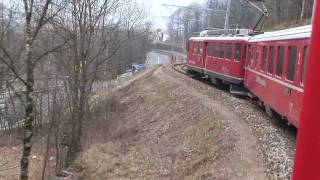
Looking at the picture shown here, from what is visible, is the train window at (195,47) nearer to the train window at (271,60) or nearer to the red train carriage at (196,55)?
the red train carriage at (196,55)

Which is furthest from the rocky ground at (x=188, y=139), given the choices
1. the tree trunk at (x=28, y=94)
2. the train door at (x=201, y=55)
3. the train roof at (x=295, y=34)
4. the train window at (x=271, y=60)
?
the tree trunk at (x=28, y=94)

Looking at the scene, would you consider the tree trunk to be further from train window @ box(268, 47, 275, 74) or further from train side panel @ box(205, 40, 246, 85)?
train side panel @ box(205, 40, 246, 85)

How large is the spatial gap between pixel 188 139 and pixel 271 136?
5.17 meters

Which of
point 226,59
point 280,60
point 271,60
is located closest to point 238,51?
point 226,59

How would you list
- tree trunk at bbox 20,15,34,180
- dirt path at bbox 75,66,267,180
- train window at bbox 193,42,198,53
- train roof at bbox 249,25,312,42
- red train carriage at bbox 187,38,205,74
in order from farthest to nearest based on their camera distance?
train window at bbox 193,42,198,53 < red train carriage at bbox 187,38,205,74 < tree trunk at bbox 20,15,34,180 < dirt path at bbox 75,66,267,180 < train roof at bbox 249,25,312,42

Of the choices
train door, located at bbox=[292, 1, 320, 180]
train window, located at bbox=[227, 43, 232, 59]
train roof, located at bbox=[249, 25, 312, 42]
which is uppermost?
train door, located at bbox=[292, 1, 320, 180]

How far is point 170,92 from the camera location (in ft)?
93.4

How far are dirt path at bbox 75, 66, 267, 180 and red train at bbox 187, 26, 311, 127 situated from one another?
1.22 metres

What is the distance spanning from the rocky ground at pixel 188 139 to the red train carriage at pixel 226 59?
79cm

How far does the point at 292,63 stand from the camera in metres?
10.8

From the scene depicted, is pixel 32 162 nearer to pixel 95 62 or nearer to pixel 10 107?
pixel 95 62

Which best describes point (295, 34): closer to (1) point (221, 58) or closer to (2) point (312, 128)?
(2) point (312, 128)

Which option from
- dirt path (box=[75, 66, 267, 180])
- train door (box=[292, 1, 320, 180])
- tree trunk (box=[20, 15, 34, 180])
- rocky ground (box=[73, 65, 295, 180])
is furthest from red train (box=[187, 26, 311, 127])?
tree trunk (box=[20, 15, 34, 180])

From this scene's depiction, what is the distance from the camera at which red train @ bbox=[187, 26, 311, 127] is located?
996 cm
